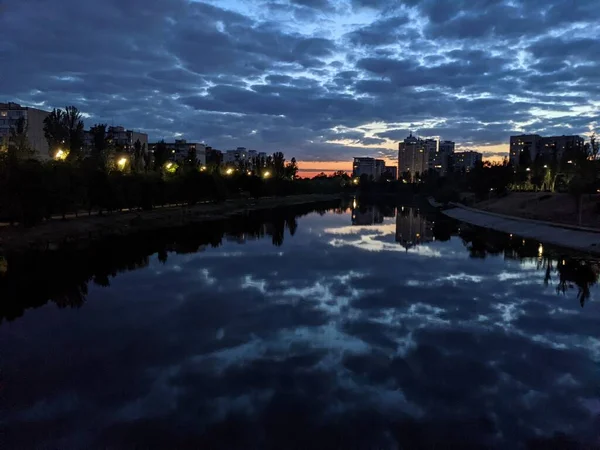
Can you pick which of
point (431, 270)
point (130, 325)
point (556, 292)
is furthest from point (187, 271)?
point (556, 292)

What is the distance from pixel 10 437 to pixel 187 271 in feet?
72.8

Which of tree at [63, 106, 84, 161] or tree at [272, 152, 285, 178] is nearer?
Result: tree at [63, 106, 84, 161]

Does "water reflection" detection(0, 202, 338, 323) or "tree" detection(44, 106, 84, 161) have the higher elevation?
"tree" detection(44, 106, 84, 161)

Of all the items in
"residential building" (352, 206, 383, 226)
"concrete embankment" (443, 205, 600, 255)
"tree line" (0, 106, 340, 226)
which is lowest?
"residential building" (352, 206, 383, 226)

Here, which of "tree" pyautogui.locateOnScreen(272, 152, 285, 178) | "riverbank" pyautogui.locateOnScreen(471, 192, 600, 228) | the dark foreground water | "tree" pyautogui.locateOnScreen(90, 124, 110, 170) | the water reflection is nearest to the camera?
the dark foreground water

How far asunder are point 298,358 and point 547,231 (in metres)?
49.2

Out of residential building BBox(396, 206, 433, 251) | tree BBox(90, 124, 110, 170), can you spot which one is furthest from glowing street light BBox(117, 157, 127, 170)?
residential building BBox(396, 206, 433, 251)

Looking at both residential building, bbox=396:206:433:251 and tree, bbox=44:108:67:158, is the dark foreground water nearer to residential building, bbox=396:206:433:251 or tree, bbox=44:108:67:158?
residential building, bbox=396:206:433:251

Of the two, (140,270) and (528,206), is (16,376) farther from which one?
(528,206)

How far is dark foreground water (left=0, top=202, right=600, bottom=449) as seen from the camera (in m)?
11.1

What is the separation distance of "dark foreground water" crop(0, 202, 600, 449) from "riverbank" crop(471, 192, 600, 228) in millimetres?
28928

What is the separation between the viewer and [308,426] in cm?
1123

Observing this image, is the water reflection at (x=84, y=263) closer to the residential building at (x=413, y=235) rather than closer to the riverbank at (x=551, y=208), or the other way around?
the residential building at (x=413, y=235)

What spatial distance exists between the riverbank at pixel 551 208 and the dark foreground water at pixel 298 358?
2893cm
